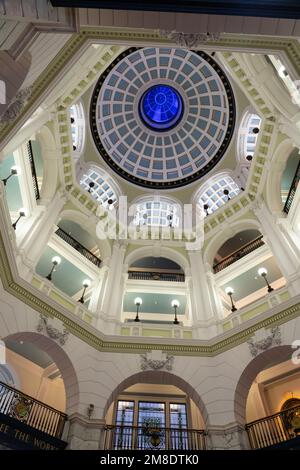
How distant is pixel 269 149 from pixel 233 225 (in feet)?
15.1

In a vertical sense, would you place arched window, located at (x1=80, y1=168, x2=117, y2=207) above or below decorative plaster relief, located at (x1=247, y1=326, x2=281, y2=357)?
above

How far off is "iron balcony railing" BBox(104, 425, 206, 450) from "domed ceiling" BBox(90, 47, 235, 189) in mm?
15154

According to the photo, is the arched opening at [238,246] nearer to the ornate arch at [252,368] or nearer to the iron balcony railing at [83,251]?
the ornate arch at [252,368]

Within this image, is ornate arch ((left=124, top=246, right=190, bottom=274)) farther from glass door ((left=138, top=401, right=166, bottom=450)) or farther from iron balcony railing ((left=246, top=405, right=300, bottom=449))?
iron balcony railing ((left=246, top=405, right=300, bottom=449))

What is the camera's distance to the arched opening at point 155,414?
38.0 ft

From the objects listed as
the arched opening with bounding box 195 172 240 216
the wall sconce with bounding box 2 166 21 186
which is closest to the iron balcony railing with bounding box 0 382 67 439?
the wall sconce with bounding box 2 166 21 186

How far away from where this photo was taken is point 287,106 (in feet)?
43.7

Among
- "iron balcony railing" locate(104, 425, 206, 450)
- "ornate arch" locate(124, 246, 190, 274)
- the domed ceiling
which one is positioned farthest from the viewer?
the domed ceiling

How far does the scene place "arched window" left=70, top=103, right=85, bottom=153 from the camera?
64.3 ft

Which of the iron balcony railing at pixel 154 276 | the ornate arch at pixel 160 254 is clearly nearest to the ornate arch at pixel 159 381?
the iron balcony railing at pixel 154 276

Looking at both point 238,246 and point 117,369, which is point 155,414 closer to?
point 117,369
